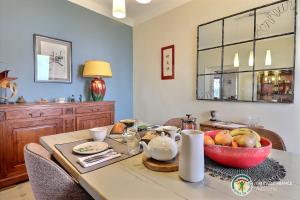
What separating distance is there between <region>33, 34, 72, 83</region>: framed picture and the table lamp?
29 cm

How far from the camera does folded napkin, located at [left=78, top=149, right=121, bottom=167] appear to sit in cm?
89

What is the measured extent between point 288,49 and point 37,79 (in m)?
3.06

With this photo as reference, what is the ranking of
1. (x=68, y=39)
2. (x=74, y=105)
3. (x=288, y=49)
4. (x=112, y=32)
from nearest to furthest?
1. (x=288, y=49)
2. (x=74, y=105)
3. (x=68, y=39)
4. (x=112, y=32)

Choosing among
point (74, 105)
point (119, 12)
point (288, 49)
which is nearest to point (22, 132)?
point (74, 105)

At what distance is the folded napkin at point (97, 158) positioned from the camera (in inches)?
34.9

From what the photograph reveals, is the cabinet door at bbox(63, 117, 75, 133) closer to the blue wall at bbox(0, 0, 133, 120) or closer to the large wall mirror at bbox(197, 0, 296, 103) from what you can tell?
the blue wall at bbox(0, 0, 133, 120)

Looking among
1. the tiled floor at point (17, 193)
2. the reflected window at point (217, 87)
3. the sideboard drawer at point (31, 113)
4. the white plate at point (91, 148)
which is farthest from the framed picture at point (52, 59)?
the reflected window at point (217, 87)

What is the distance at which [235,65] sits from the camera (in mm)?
2256

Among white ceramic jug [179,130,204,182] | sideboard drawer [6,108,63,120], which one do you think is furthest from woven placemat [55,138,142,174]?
sideboard drawer [6,108,63,120]

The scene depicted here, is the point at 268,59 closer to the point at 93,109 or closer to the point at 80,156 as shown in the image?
the point at 80,156

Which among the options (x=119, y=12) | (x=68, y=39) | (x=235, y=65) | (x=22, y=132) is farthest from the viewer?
(x=68, y=39)

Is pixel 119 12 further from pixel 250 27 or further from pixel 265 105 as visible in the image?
pixel 265 105

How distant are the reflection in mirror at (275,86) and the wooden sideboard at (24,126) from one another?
2.28 metres

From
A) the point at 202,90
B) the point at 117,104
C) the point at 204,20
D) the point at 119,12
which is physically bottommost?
the point at 117,104
